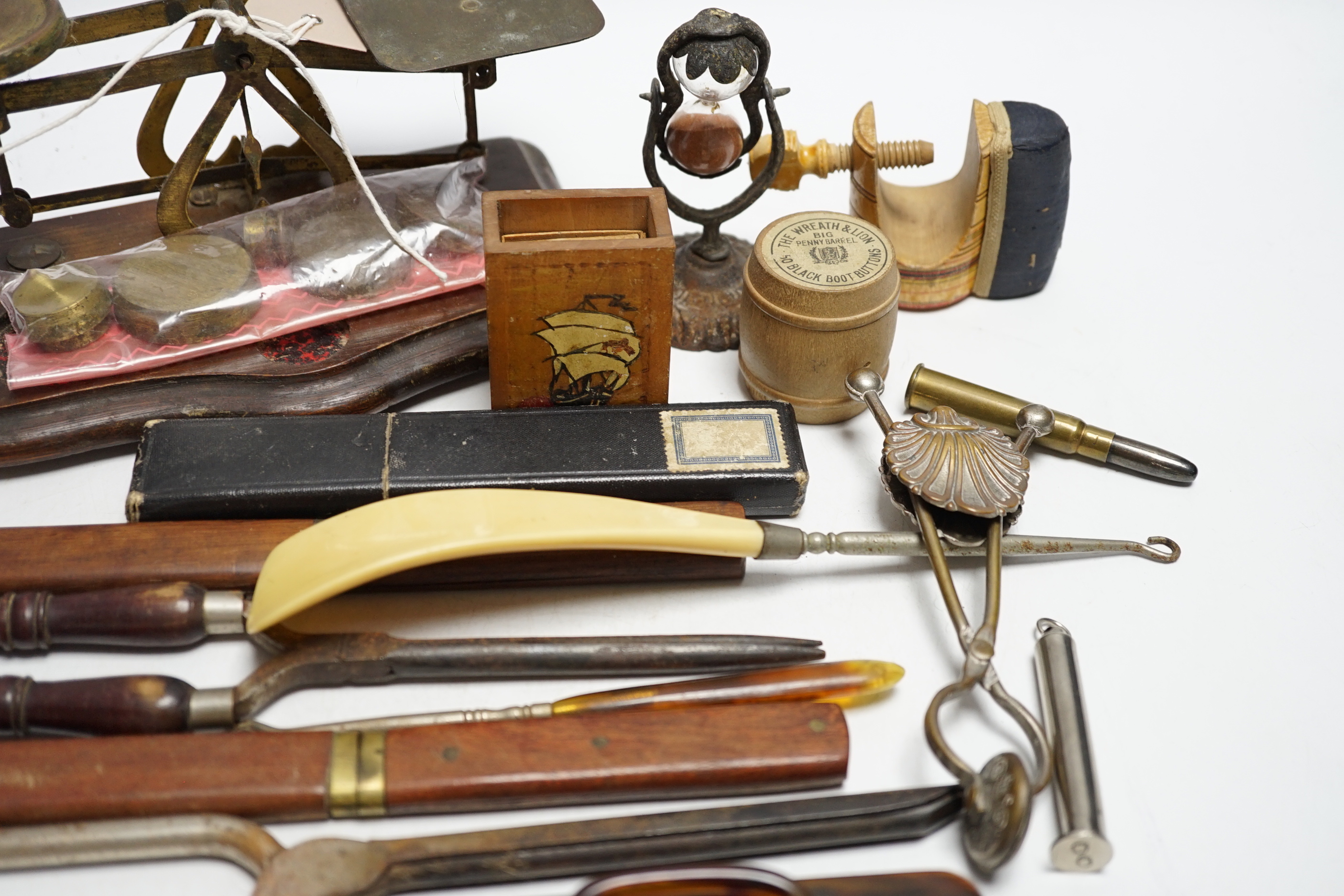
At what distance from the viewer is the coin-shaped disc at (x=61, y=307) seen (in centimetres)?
182

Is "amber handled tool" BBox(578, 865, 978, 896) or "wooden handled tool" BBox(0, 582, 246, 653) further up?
"wooden handled tool" BBox(0, 582, 246, 653)

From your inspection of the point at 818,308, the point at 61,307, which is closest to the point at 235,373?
Answer: the point at 61,307

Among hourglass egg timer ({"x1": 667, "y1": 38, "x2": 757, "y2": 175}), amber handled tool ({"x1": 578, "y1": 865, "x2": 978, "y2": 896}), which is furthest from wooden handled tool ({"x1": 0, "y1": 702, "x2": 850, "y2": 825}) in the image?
hourglass egg timer ({"x1": 667, "y1": 38, "x2": 757, "y2": 175})

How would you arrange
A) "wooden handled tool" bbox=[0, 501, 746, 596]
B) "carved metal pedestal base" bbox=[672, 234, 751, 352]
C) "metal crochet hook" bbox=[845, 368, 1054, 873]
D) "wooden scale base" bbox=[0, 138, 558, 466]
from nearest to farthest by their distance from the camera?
"metal crochet hook" bbox=[845, 368, 1054, 873]
"wooden handled tool" bbox=[0, 501, 746, 596]
"wooden scale base" bbox=[0, 138, 558, 466]
"carved metal pedestal base" bbox=[672, 234, 751, 352]

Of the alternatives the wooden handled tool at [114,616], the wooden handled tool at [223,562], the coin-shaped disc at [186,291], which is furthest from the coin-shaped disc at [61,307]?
the wooden handled tool at [114,616]

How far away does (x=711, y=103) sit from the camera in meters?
1.93

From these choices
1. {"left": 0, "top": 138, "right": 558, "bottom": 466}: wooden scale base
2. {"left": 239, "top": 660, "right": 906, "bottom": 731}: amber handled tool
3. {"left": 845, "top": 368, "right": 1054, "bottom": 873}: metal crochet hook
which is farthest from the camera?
{"left": 0, "top": 138, "right": 558, "bottom": 466}: wooden scale base

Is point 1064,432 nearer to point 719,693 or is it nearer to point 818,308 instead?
point 818,308

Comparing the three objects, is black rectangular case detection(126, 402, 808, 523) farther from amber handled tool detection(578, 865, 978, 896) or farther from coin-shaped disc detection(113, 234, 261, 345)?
amber handled tool detection(578, 865, 978, 896)

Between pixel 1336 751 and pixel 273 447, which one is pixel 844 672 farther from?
pixel 273 447

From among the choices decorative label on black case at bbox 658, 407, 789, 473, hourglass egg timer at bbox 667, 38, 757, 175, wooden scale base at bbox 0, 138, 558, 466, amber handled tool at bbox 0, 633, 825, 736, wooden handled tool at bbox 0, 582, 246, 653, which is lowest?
amber handled tool at bbox 0, 633, 825, 736

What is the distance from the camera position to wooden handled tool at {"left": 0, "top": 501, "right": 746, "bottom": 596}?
5.18 ft

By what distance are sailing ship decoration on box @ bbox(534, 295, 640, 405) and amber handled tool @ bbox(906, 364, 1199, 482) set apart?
0.48m

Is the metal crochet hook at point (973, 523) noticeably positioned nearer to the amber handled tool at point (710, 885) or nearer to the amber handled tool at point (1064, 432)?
the amber handled tool at point (1064, 432)
